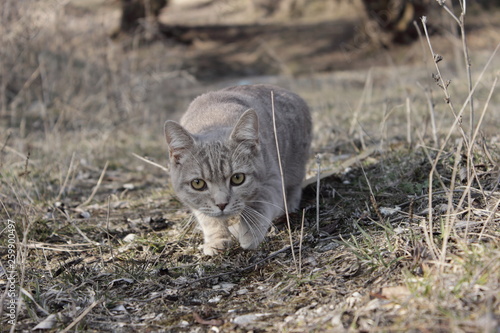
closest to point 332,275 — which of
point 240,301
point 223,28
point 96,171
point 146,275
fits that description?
point 240,301

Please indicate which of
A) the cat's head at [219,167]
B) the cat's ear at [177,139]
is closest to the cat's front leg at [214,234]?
the cat's head at [219,167]

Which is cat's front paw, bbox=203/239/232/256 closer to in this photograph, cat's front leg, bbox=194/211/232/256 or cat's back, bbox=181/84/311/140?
cat's front leg, bbox=194/211/232/256

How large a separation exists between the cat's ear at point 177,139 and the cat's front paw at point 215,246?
1.98ft

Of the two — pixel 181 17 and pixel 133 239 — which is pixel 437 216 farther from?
pixel 181 17

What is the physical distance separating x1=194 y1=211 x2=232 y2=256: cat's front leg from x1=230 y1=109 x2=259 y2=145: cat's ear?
0.56m

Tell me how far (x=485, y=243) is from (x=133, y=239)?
86.2 inches

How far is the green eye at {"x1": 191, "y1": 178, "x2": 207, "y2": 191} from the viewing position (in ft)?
10.6

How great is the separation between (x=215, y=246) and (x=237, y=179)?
452mm

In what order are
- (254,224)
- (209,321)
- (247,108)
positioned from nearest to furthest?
(209,321) → (254,224) → (247,108)

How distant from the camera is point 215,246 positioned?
3223 mm

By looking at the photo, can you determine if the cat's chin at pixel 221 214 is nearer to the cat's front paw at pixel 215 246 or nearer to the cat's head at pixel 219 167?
the cat's head at pixel 219 167

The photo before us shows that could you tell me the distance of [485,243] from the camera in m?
2.38

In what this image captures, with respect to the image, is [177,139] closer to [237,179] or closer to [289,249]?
[237,179]

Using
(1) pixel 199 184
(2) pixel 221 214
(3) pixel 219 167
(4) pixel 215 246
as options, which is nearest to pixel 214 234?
(4) pixel 215 246
